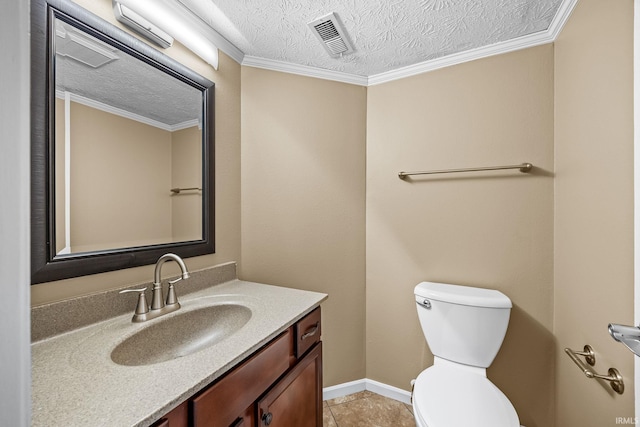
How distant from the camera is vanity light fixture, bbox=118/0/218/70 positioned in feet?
3.46

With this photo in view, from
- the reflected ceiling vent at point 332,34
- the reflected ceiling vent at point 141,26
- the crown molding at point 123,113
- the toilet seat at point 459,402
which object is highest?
the reflected ceiling vent at point 332,34

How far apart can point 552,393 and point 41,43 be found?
2680 mm

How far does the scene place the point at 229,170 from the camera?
5.07 feet

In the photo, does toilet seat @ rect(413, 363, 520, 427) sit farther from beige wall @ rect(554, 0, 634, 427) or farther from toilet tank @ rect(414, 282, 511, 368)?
beige wall @ rect(554, 0, 634, 427)

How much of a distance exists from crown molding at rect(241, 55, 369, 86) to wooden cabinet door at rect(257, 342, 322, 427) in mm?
1637

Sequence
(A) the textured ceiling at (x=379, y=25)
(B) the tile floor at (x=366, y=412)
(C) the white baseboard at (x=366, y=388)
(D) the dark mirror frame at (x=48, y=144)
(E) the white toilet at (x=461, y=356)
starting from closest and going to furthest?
(D) the dark mirror frame at (x=48, y=144) → (E) the white toilet at (x=461, y=356) → (A) the textured ceiling at (x=379, y=25) → (B) the tile floor at (x=366, y=412) → (C) the white baseboard at (x=366, y=388)

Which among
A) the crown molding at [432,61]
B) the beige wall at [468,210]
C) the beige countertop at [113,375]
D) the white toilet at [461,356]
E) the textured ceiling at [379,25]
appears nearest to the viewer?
the beige countertop at [113,375]

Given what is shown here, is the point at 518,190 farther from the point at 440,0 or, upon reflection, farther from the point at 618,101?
the point at 440,0

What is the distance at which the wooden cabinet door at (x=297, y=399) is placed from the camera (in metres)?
0.91

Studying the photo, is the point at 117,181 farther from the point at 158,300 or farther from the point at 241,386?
the point at 241,386

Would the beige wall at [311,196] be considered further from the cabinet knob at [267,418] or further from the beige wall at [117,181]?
the cabinet knob at [267,418]

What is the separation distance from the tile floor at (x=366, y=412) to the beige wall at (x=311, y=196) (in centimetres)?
13

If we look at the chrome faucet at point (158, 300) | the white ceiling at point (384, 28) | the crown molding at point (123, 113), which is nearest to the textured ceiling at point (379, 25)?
the white ceiling at point (384, 28)

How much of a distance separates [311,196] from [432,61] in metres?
1.16
